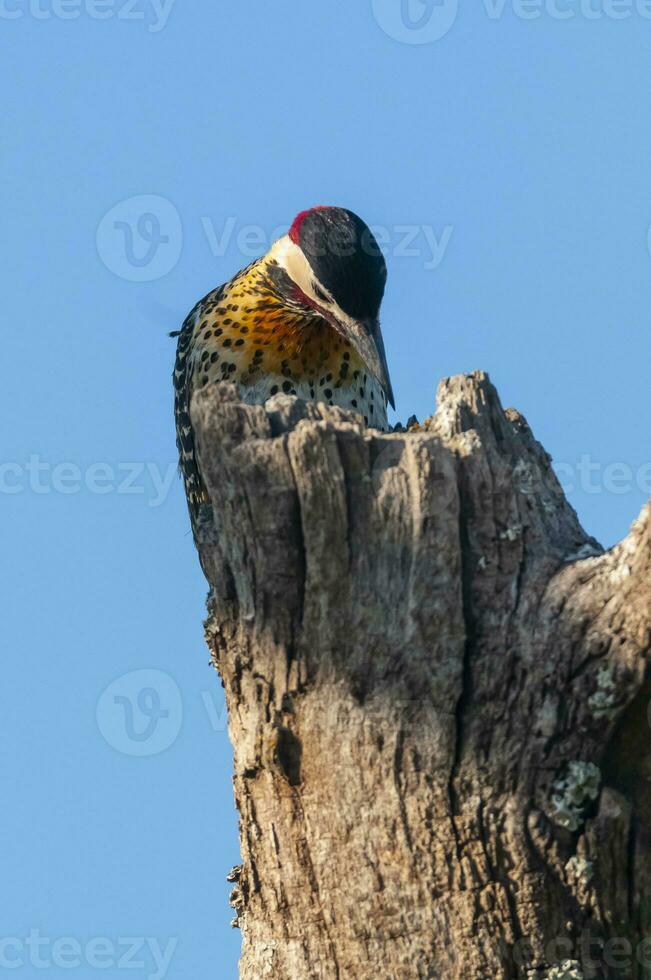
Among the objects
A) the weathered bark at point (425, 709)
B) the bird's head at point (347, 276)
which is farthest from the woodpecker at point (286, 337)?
the weathered bark at point (425, 709)

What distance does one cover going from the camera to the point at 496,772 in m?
3.43

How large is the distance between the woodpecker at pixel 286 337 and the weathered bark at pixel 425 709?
9.38ft

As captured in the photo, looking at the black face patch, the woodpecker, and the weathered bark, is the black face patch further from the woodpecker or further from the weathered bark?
the weathered bark

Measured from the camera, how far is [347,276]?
6258 millimetres

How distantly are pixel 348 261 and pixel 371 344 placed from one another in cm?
44

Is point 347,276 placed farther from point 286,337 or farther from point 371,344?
point 286,337

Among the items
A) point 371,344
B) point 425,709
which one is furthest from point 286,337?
point 425,709

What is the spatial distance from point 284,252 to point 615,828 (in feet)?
14.2

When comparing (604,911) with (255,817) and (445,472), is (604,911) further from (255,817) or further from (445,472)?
(445,472)

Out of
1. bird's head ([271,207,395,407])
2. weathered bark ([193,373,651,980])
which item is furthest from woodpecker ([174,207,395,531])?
weathered bark ([193,373,651,980])

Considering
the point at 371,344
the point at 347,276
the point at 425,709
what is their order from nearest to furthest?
the point at 425,709 < the point at 371,344 < the point at 347,276

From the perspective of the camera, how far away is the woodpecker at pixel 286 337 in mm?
6500

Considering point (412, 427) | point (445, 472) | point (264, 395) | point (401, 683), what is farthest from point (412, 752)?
point (264, 395)

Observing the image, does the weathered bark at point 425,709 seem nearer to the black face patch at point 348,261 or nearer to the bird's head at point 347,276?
the bird's head at point 347,276
